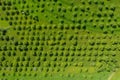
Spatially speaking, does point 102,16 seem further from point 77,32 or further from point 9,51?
point 9,51

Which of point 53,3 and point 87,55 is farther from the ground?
point 53,3

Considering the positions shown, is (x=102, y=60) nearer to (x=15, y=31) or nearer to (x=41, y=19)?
(x=41, y=19)

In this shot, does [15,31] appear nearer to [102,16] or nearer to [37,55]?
[37,55]

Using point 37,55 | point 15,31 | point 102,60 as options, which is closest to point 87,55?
point 102,60

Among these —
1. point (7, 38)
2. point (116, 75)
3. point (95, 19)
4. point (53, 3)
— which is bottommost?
point (116, 75)

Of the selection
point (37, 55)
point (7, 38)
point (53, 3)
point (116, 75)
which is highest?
point (53, 3)

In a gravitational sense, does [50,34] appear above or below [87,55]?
above

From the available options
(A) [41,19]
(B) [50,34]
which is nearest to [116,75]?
(B) [50,34]
